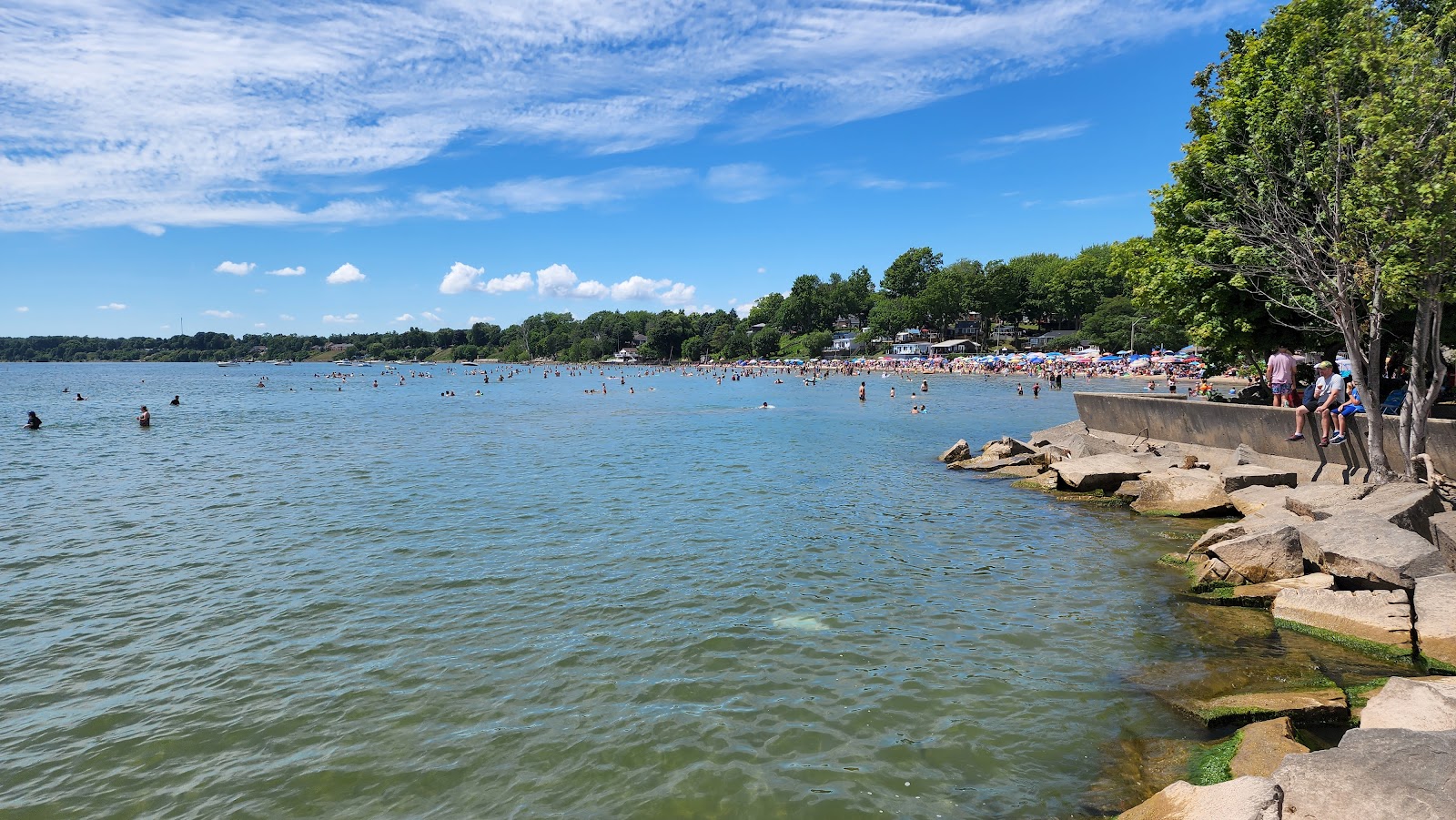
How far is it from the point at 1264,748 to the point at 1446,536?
19.8 feet

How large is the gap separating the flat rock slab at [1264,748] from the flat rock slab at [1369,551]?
4065mm

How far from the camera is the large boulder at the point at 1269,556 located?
1072 cm

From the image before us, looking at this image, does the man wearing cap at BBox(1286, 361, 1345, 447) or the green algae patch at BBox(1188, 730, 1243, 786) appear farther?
the man wearing cap at BBox(1286, 361, 1345, 447)

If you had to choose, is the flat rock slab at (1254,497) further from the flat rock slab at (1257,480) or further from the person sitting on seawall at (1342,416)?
the person sitting on seawall at (1342,416)

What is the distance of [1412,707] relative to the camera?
19.8 feet

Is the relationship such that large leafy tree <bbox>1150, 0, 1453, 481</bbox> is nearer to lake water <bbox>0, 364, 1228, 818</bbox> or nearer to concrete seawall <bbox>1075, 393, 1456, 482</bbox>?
concrete seawall <bbox>1075, 393, 1456, 482</bbox>

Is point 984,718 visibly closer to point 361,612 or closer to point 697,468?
point 361,612

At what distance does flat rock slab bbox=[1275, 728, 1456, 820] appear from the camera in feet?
14.5

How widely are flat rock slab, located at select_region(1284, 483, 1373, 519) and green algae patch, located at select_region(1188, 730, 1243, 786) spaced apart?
7676 millimetres

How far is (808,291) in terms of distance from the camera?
190m

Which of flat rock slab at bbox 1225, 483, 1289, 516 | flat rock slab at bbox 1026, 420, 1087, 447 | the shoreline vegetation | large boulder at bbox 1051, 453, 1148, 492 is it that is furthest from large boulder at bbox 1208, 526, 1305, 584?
flat rock slab at bbox 1026, 420, 1087, 447

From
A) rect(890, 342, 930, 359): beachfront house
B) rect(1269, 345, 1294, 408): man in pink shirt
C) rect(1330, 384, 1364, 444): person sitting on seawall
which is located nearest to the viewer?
rect(1330, 384, 1364, 444): person sitting on seawall

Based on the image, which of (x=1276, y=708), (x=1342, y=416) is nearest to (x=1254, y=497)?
(x=1342, y=416)

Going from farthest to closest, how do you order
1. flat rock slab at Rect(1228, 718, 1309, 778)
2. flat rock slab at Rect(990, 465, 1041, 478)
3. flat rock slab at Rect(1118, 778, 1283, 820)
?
flat rock slab at Rect(990, 465, 1041, 478)
flat rock slab at Rect(1228, 718, 1309, 778)
flat rock slab at Rect(1118, 778, 1283, 820)
